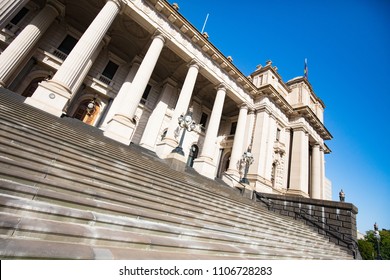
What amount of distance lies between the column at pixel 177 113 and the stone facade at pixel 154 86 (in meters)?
0.07

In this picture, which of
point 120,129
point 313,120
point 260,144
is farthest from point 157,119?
point 313,120

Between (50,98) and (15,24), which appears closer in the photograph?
(50,98)

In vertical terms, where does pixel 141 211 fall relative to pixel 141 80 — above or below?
below

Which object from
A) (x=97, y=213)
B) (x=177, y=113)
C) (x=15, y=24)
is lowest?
(x=97, y=213)

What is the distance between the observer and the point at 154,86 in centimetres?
1806

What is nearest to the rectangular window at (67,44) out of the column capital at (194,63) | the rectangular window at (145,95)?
the rectangular window at (145,95)

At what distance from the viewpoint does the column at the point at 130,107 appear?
9.65 meters

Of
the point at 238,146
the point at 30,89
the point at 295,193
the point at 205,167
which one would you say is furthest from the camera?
the point at 295,193

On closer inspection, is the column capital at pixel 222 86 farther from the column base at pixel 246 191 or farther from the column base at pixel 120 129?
the column base at pixel 120 129

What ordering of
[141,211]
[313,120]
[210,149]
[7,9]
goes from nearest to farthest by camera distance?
[141,211] → [7,9] → [210,149] → [313,120]

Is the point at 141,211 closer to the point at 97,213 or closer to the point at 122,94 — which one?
the point at 97,213

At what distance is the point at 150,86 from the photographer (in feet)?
58.5

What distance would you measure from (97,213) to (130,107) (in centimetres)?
837
